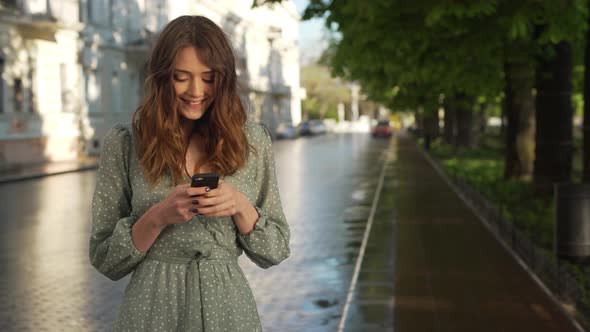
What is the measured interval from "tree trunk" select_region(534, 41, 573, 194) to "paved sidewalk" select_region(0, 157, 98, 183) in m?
14.1

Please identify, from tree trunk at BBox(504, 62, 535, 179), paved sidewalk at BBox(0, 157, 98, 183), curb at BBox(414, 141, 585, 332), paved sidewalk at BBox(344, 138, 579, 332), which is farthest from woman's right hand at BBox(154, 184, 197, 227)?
paved sidewalk at BBox(0, 157, 98, 183)

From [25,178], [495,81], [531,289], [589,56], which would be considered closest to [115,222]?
[531,289]

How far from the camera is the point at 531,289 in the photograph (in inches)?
354

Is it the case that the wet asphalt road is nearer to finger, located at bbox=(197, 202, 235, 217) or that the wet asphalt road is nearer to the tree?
finger, located at bbox=(197, 202, 235, 217)

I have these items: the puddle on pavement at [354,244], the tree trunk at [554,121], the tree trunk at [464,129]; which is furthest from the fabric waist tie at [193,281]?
the tree trunk at [464,129]

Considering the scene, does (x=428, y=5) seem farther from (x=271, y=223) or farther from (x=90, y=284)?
(x=271, y=223)

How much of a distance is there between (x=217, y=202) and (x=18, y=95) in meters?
32.3

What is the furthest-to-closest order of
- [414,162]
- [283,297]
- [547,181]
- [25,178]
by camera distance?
[414,162] < [25,178] < [547,181] < [283,297]

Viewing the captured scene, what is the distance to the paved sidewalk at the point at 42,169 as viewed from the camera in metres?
26.0

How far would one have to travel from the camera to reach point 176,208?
2441 millimetres

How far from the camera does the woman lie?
265cm

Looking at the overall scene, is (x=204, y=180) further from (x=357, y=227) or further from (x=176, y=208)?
(x=357, y=227)

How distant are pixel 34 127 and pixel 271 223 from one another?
3222 centimetres

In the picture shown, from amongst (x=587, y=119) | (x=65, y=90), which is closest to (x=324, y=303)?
(x=587, y=119)
